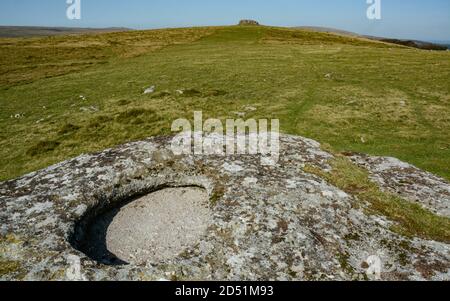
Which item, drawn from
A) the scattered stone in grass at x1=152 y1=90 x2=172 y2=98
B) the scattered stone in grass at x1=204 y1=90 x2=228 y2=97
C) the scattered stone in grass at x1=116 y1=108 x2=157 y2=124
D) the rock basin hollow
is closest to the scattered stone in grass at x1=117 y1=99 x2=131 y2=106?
the scattered stone in grass at x1=152 y1=90 x2=172 y2=98

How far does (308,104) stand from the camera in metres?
24.6

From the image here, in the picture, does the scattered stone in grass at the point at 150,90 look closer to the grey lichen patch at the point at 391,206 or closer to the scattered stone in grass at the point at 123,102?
the scattered stone in grass at the point at 123,102

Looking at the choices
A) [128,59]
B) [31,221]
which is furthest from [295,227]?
[128,59]

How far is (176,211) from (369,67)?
111 ft

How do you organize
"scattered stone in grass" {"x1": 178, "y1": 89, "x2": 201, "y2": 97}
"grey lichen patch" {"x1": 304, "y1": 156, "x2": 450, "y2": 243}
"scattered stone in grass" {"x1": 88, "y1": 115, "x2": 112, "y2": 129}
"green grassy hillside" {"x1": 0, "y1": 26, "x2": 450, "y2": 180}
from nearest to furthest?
"grey lichen patch" {"x1": 304, "y1": 156, "x2": 450, "y2": 243} → "green grassy hillside" {"x1": 0, "y1": 26, "x2": 450, "y2": 180} → "scattered stone in grass" {"x1": 88, "y1": 115, "x2": 112, "y2": 129} → "scattered stone in grass" {"x1": 178, "y1": 89, "x2": 201, "y2": 97}

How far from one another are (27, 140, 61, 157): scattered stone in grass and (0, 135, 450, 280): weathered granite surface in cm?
722

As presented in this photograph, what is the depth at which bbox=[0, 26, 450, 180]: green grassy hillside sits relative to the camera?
18.6m

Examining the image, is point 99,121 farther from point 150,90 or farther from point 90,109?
point 150,90

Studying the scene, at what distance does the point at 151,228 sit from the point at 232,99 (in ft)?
59.0

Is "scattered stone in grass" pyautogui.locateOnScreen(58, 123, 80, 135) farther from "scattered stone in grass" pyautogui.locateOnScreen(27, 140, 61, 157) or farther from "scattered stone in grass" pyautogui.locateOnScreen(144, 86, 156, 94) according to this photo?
"scattered stone in grass" pyautogui.locateOnScreen(144, 86, 156, 94)

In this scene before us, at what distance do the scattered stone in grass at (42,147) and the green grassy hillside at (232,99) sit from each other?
48 millimetres

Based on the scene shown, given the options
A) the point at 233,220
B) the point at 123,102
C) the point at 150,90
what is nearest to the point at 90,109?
the point at 123,102

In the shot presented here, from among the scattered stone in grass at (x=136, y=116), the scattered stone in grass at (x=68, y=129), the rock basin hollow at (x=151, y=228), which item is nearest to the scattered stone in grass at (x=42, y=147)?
the scattered stone in grass at (x=68, y=129)
